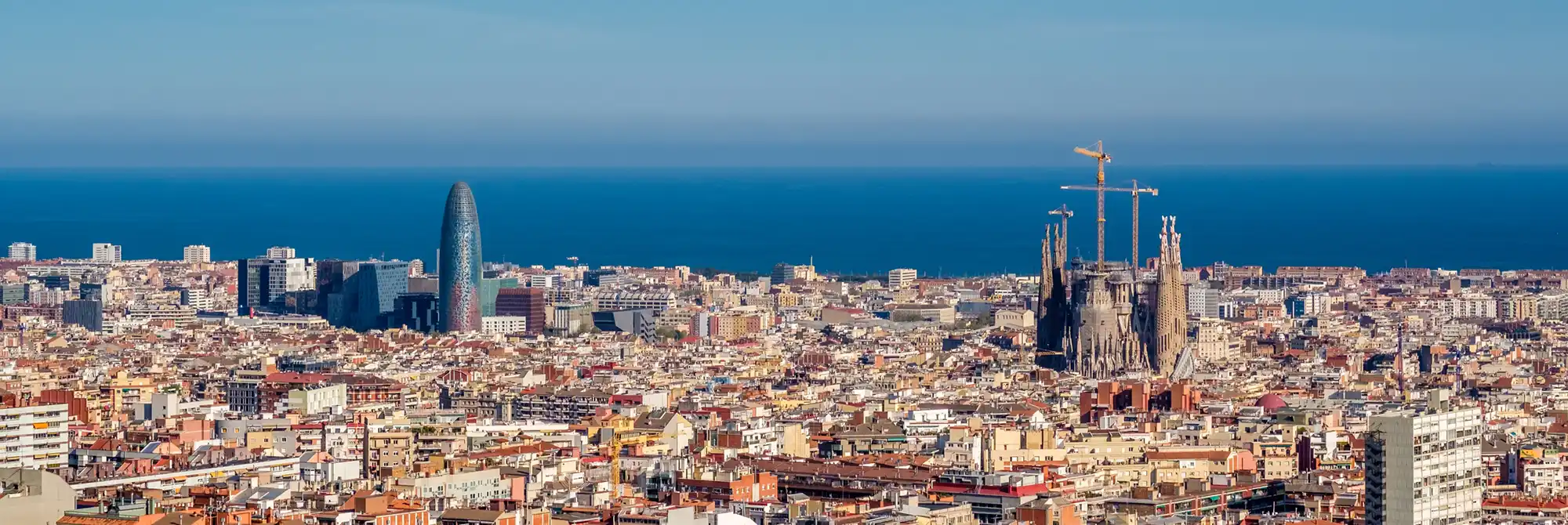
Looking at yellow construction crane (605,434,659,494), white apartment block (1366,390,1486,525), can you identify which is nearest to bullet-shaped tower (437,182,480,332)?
yellow construction crane (605,434,659,494)

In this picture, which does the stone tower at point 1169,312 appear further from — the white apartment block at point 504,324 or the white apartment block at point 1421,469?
the white apartment block at point 1421,469

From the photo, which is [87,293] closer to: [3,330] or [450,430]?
[3,330]

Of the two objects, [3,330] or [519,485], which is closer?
[519,485]

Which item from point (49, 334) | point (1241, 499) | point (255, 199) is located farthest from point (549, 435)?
point (255, 199)

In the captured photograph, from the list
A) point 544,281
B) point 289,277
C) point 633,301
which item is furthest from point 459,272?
point 544,281

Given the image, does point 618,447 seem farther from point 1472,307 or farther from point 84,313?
point 1472,307

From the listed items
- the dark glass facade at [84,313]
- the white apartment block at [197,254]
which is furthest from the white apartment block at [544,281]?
the white apartment block at [197,254]
